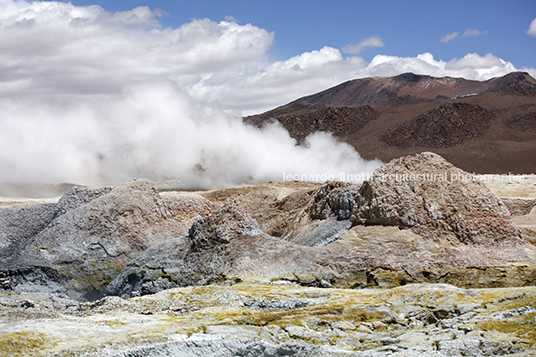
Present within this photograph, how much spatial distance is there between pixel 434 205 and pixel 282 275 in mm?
4315

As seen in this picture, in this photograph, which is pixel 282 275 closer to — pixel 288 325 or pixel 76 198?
pixel 288 325

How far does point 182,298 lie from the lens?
9.37 m

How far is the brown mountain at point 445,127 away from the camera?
54594 mm

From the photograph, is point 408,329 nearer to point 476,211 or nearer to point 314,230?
point 476,211

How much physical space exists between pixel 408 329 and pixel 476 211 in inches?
242

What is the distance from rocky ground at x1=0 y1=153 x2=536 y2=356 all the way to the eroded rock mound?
34 millimetres

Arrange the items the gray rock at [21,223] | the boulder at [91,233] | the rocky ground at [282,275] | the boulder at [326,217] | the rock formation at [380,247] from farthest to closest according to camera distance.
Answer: the gray rock at [21,223]
the boulder at [91,233]
the boulder at [326,217]
the rock formation at [380,247]
the rocky ground at [282,275]

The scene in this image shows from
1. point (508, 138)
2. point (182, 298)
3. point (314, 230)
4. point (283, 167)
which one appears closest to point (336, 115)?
point (508, 138)

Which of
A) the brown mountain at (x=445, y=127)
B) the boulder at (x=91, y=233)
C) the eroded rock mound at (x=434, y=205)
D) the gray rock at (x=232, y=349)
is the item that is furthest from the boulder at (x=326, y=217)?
the brown mountain at (x=445, y=127)

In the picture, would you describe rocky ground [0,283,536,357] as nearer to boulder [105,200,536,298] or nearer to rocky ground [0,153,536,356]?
rocky ground [0,153,536,356]

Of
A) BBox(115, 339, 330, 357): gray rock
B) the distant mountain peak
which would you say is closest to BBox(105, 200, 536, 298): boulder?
BBox(115, 339, 330, 357): gray rock

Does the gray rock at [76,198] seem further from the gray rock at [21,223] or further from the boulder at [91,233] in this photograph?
the gray rock at [21,223]

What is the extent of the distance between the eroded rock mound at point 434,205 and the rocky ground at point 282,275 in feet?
0.11

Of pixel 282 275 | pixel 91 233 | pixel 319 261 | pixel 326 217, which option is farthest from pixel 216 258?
pixel 91 233
